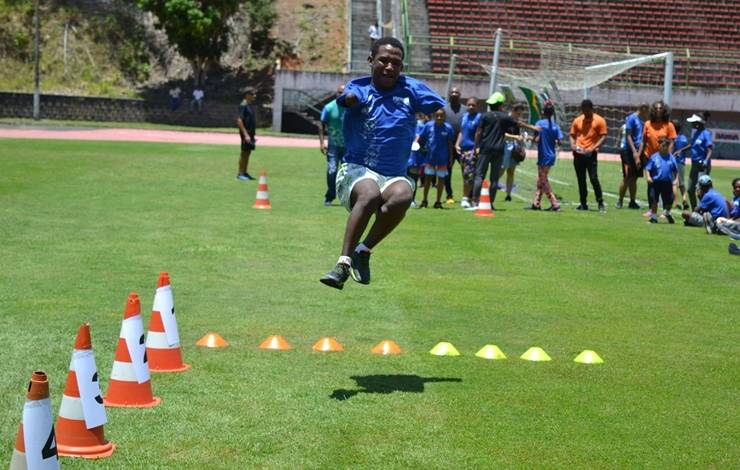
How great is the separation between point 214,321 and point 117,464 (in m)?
4.13

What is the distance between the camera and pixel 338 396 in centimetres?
748

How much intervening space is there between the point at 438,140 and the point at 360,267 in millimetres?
13675

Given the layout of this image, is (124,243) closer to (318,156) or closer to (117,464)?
(117,464)

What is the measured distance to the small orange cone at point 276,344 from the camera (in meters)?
8.91

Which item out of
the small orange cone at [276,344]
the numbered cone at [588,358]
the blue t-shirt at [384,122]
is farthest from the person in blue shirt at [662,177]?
the small orange cone at [276,344]

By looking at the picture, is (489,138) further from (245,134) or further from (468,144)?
(245,134)

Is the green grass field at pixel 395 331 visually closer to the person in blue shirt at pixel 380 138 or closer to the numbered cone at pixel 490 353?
the numbered cone at pixel 490 353

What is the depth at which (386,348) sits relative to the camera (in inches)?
354

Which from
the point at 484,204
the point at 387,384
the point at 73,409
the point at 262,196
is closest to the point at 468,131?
the point at 484,204

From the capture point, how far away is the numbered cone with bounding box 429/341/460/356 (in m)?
8.94

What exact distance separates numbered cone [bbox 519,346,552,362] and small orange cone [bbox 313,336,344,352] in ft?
4.45

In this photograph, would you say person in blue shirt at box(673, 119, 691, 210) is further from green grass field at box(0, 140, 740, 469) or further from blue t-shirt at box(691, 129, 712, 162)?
green grass field at box(0, 140, 740, 469)

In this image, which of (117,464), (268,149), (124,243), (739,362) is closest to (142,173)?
(124,243)

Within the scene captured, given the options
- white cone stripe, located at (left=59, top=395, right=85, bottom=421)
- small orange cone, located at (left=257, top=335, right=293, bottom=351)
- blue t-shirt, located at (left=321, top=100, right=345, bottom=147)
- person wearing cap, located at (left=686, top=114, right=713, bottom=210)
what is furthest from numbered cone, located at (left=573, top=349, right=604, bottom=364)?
person wearing cap, located at (left=686, top=114, right=713, bottom=210)
